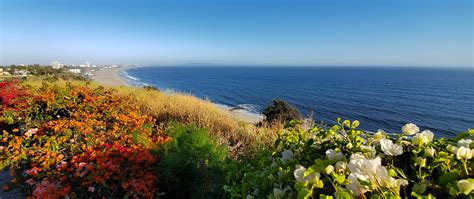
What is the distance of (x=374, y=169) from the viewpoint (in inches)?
32.5

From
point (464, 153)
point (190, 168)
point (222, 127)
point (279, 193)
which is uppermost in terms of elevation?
point (464, 153)

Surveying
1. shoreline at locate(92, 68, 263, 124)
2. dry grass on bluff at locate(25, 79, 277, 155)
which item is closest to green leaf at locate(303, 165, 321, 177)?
dry grass on bluff at locate(25, 79, 277, 155)

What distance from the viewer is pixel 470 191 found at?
29.6 inches

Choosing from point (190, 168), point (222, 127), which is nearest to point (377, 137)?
point (190, 168)

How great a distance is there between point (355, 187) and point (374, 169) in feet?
0.29

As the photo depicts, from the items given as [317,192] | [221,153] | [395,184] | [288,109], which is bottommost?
[288,109]

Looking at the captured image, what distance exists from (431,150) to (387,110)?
40.9 metres

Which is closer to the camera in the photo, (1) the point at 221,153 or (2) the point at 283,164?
(2) the point at 283,164

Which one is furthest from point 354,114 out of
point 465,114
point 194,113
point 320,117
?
point 194,113

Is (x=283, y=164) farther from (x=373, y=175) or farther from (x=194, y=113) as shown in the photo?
(x=194, y=113)

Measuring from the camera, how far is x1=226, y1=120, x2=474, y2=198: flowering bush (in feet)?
2.73

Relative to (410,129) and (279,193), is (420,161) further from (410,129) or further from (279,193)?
(279,193)

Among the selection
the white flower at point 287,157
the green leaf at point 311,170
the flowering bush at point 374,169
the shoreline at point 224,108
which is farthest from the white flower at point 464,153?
the shoreline at point 224,108

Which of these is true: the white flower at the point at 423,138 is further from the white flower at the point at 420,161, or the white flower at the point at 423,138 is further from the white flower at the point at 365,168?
the white flower at the point at 365,168
